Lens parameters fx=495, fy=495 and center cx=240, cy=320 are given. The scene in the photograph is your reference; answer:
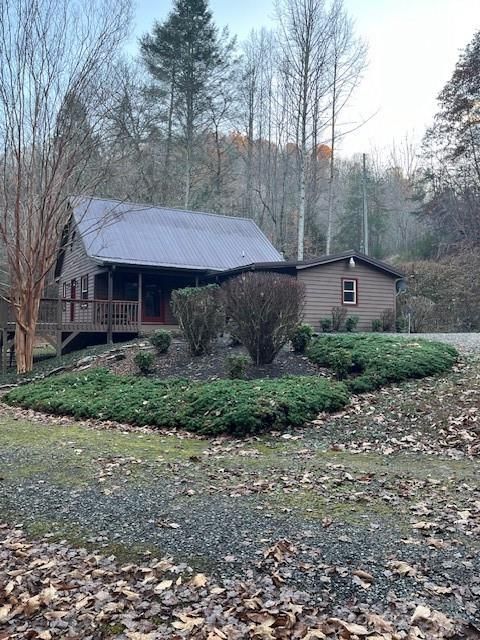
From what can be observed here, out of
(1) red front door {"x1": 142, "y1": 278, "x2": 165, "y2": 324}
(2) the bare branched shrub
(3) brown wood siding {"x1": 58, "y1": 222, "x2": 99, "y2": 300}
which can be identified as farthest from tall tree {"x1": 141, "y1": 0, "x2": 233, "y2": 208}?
(2) the bare branched shrub

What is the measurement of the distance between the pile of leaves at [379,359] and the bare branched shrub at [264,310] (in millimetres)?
1095

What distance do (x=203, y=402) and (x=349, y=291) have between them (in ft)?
40.9

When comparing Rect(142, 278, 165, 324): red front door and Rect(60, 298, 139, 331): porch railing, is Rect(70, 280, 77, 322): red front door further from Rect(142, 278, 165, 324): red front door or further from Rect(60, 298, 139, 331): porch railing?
Rect(142, 278, 165, 324): red front door

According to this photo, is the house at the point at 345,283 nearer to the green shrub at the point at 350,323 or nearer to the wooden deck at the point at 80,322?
the green shrub at the point at 350,323

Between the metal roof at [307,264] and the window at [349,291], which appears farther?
the window at [349,291]

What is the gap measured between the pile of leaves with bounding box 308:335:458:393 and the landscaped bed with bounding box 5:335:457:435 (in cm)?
2

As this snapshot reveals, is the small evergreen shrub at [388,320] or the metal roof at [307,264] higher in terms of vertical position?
the metal roof at [307,264]

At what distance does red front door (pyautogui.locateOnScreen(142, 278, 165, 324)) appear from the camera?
20.3m

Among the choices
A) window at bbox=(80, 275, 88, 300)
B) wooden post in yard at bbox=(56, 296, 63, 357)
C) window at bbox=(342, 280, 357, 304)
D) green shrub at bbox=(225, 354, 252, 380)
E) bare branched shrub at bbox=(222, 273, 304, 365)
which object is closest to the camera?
green shrub at bbox=(225, 354, 252, 380)

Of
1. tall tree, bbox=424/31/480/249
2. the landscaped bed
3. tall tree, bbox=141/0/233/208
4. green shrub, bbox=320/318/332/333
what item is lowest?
the landscaped bed

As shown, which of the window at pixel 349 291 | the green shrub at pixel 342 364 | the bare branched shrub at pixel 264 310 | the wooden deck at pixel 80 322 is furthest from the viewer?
the window at pixel 349 291

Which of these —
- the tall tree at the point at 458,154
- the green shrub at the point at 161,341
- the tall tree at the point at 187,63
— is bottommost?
the green shrub at the point at 161,341

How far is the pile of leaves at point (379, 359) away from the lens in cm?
925

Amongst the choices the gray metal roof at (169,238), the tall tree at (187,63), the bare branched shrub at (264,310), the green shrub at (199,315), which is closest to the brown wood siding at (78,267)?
the gray metal roof at (169,238)
